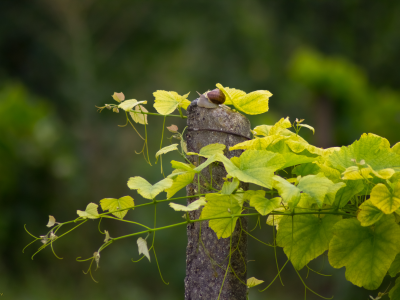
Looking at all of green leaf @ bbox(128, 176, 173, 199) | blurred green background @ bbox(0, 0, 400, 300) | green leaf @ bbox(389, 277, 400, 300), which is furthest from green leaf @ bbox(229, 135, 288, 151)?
blurred green background @ bbox(0, 0, 400, 300)

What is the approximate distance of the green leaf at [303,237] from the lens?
470 millimetres

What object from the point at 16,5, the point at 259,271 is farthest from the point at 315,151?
the point at 16,5

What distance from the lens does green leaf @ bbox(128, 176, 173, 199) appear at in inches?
16.3

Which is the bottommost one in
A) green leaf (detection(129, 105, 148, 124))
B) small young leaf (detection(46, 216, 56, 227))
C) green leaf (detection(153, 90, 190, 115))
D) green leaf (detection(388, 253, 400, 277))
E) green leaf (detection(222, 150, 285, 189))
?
green leaf (detection(388, 253, 400, 277))

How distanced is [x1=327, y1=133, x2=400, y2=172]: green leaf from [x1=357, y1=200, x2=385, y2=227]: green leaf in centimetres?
4

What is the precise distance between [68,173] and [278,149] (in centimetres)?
328

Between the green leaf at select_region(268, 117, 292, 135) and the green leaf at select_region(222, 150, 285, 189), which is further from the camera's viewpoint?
the green leaf at select_region(268, 117, 292, 135)

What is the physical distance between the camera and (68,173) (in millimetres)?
3484

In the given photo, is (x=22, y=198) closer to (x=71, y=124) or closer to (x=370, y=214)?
(x=71, y=124)

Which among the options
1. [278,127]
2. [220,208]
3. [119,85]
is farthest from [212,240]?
[119,85]

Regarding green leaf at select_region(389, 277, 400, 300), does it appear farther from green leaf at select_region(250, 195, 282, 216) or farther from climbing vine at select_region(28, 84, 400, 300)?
green leaf at select_region(250, 195, 282, 216)

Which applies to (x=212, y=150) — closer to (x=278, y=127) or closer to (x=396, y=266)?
(x=278, y=127)

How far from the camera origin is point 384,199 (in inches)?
15.4

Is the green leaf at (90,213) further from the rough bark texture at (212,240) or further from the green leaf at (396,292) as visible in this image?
the green leaf at (396,292)
